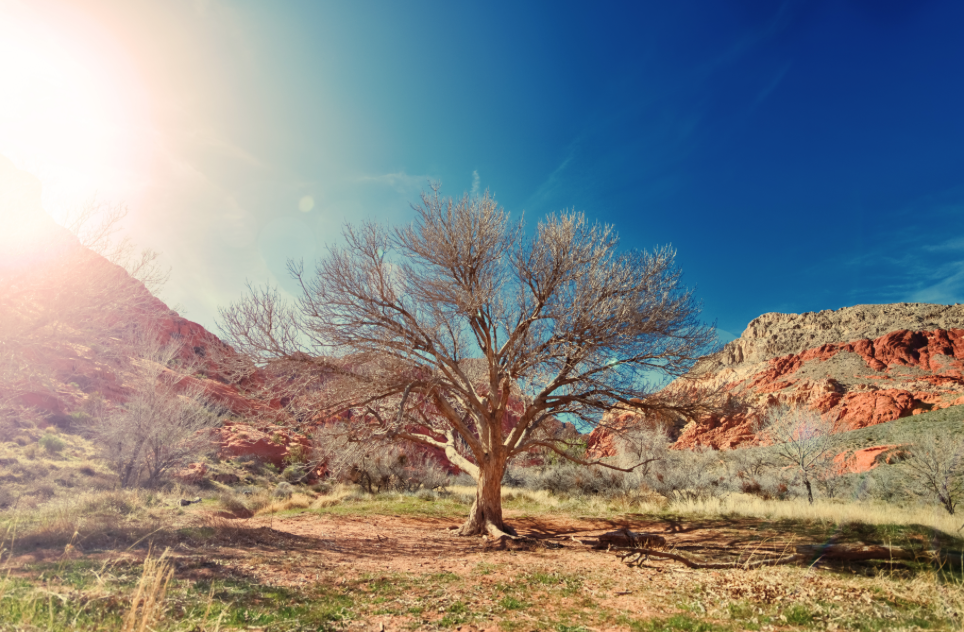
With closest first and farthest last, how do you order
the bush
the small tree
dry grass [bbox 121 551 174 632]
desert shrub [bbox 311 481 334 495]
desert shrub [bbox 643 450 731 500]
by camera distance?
dry grass [bbox 121 551 174 632]
desert shrub [bbox 643 450 731 500]
the bush
the small tree
desert shrub [bbox 311 481 334 495]

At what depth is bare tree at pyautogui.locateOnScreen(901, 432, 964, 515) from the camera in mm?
17406

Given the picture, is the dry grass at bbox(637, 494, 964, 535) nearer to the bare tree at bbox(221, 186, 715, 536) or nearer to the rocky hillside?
the bare tree at bbox(221, 186, 715, 536)

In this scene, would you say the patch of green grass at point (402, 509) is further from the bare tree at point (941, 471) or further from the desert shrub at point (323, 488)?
the bare tree at point (941, 471)

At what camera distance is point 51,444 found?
87.2 ft

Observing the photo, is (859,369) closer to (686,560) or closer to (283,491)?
(686,560)

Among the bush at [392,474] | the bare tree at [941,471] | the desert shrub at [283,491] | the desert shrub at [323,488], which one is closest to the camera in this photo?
the bare tree at [941,471]

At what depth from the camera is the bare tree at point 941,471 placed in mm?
17406

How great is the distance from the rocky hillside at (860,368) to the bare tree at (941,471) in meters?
18.7

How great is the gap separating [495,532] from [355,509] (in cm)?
710

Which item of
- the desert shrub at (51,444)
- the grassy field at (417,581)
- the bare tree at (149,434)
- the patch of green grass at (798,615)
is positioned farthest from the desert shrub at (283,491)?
the patch of green grass at (798,615)

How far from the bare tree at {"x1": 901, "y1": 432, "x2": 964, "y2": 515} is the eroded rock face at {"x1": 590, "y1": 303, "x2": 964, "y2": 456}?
17.9 meters

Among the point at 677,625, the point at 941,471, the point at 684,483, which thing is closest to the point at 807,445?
the point at 941,471

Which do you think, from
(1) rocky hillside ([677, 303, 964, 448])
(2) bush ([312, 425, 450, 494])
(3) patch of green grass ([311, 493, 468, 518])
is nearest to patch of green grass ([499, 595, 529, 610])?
(2) bush ([312, 425, 450, 494])

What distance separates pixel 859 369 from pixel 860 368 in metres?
0.36
